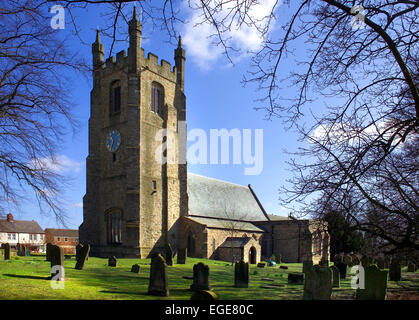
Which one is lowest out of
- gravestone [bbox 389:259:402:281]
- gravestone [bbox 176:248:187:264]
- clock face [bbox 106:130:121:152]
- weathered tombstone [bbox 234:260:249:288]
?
gravestone [bbox 176:248:187:264]

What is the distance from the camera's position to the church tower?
2641 cm

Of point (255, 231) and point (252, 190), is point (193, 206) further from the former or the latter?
point (252, 190)

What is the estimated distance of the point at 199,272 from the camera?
34.1 feet

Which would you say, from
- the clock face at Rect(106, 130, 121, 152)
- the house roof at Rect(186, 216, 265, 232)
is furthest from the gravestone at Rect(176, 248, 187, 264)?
the clock face at Rect(106, 130, 121, 152)

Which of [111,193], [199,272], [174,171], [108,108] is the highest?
[108,108]

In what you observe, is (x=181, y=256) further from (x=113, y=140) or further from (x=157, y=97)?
(x=157, y=97)

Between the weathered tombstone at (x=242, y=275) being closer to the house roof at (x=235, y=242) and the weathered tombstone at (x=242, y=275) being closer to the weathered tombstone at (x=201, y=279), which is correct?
the weathered tombstone at (x=201, y=279)

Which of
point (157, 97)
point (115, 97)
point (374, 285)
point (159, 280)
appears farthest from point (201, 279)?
point (115, 97)

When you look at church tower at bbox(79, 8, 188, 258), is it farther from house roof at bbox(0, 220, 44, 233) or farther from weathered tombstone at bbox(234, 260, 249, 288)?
house roof at bbox(0, 220, 44, 233)

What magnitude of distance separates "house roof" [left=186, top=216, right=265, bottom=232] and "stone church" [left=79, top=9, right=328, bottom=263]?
0.67 ft

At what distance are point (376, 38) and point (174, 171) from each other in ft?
83.6

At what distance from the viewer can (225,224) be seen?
110ft

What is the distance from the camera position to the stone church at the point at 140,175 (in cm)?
2652
